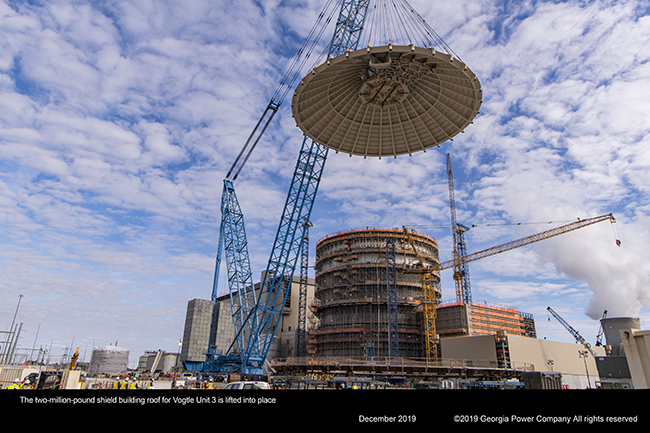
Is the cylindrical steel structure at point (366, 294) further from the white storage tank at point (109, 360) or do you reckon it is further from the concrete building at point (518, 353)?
the white storage tank at point (109, 360)

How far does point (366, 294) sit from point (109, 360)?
2141 inches

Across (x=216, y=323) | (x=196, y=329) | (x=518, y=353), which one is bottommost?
(x=518, y=353)

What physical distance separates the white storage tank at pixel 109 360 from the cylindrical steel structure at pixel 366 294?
40.2 meters

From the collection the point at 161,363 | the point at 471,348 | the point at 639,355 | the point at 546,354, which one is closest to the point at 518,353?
the point at 471,348

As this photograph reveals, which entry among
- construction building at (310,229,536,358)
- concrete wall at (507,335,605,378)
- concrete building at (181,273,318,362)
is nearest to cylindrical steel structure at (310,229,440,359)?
construction building at (310,229,536,358)

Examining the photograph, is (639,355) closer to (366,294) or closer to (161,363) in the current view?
(366,294)

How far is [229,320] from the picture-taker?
5354 inches

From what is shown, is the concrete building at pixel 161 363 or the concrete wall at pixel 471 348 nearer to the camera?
the concrete wall at pixel 471 348

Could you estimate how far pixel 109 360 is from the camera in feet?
236

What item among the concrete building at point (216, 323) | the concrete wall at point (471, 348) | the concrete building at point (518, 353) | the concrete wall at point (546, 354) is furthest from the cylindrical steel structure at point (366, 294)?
the concrete building at point (216, 323)

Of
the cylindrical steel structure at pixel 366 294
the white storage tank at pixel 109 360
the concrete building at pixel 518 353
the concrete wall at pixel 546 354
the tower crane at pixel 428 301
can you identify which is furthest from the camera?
the cylindrical steel structure at pixel 366 294

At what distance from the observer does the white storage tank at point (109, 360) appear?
71.1m
